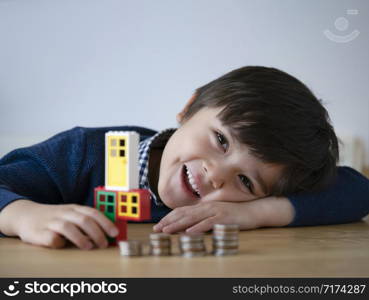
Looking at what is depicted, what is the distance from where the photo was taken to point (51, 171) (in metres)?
1.09

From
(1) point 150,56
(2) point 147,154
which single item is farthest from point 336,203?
(1) point 150,56

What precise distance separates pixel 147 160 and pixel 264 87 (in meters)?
0.35

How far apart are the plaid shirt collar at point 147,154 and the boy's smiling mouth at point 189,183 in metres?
0.13

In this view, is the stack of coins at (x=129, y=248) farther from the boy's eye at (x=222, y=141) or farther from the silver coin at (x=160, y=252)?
the boy's eye at (x=222, y=141)

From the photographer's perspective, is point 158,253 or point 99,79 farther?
point 99,79

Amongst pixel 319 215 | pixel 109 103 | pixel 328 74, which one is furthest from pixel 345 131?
pixel 319 215

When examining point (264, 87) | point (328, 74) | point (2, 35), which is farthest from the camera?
point (2, 35)

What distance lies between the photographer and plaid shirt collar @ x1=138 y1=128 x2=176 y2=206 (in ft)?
3.88

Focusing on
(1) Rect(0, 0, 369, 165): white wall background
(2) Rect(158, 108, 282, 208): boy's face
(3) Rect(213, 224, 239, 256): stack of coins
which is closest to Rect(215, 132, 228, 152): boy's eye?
(2) Rect(158, 108, 282, 208): boy's face

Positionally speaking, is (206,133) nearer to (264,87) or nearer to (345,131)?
(264,87)

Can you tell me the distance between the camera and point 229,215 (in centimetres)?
98

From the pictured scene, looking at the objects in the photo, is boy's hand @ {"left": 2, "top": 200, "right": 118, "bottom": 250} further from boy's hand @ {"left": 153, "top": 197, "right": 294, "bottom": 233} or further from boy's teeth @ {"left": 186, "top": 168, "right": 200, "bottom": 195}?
boy's teeth @ {"left": 186, "top": 168, "right": 200, "bottom": 195}

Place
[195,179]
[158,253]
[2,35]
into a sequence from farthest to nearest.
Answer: [2,35] → [195,179] → [158,253]

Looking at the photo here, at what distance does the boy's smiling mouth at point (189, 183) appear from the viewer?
105cm
